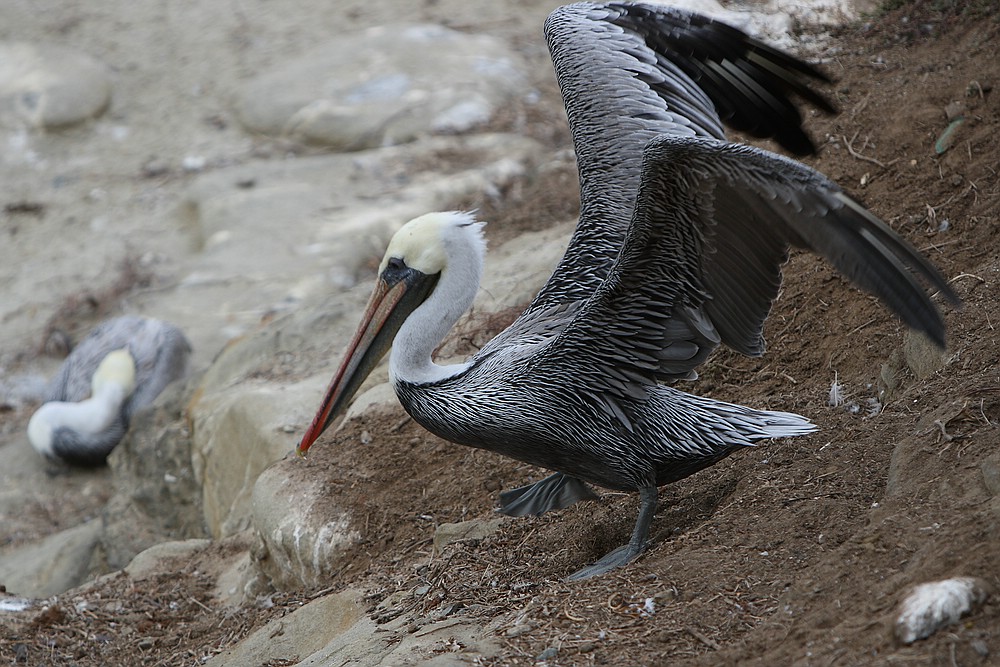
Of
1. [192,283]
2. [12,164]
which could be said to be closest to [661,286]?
[192,283]

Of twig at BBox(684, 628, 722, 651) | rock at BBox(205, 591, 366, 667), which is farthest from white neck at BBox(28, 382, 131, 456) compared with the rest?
twig at BBox(684, 628, 722, 651)

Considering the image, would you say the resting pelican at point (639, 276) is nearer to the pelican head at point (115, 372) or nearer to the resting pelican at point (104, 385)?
the resting pelican at point (104, 385)

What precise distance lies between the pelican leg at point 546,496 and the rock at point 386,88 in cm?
703

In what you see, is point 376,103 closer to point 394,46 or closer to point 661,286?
point 394,46

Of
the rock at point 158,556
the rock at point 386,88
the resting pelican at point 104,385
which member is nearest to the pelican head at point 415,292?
the rock at point 158,556

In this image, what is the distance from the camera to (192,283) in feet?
33.1

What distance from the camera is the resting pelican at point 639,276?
3498 millimetres

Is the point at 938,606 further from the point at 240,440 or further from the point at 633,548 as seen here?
the point at 240,440

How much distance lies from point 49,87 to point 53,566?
7.83 meters

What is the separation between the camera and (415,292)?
4734mm

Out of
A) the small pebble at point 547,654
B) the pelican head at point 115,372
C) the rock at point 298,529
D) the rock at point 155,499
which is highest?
the small pebble at point 547,654

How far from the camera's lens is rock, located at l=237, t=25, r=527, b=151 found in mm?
11352

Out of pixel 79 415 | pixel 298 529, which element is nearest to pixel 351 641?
pixel 298 529

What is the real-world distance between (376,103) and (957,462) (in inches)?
353
